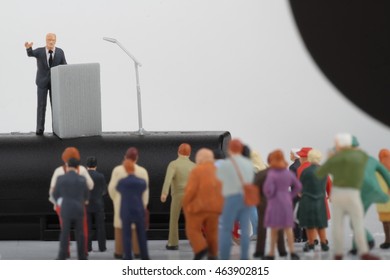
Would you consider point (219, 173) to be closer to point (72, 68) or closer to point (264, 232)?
point (264, 232)

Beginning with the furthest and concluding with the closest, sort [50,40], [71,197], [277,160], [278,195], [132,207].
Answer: [50,40]
[71,197]
[132,207]
[277,160]
[278,195]

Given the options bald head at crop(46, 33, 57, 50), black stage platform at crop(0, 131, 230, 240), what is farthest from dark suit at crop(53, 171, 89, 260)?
bald head at crop(46, 33, 57, 50)

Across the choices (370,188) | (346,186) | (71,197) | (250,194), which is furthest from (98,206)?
(346,186)

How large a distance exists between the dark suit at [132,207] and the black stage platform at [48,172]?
3185 mm

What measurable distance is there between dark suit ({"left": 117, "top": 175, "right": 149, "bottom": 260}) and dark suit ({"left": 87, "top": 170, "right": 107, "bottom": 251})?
1.82 m

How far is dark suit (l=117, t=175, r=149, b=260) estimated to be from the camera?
15031 mm

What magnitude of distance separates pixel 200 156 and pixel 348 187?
1.63 meters

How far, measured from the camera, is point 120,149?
61.2 feet

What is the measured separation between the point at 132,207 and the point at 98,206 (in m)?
2.08

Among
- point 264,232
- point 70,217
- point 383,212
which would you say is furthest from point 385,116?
point 70,217

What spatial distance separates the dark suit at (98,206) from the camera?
16.9 meters

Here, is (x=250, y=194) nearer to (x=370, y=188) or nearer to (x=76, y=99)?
(x=370, y=188)

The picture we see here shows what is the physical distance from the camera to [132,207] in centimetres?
1502

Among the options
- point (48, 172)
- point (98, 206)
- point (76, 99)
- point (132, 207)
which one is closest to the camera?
point (132, 207)
